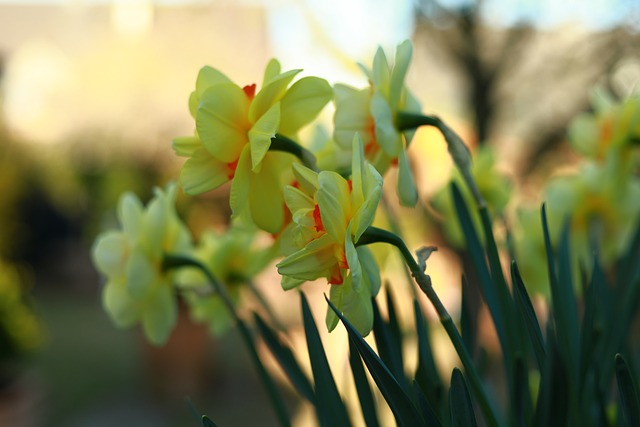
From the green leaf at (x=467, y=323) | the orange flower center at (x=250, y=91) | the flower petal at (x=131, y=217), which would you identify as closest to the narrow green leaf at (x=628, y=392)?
the green leaf at (x=467, y=323)

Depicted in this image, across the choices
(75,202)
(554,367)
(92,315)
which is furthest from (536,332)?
(75,202)

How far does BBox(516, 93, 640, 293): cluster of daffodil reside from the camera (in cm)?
62

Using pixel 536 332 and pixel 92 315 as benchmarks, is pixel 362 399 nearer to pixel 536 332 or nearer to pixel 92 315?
pixel 536 332

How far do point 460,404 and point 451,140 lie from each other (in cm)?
19

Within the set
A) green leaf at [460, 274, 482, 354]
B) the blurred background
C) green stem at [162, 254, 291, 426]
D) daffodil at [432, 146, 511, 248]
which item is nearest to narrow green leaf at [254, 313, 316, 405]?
green stem at [162, 254, 291, 426]

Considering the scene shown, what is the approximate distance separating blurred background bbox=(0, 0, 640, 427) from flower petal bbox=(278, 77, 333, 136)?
1002mm

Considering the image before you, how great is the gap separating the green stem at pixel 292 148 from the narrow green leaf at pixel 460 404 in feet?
0.45

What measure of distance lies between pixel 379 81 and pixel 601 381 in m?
0.26

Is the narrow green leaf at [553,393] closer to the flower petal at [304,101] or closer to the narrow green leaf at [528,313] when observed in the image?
the narrow green leaf at [528,313]

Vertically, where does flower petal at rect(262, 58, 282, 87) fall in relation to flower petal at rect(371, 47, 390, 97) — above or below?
below

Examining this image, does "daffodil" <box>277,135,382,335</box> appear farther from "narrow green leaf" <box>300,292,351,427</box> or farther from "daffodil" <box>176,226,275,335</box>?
"daffodil" <box>176,226,275,335</box>

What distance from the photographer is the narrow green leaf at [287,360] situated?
46 cm

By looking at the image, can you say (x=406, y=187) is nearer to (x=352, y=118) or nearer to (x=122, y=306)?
(x=352, y=118)

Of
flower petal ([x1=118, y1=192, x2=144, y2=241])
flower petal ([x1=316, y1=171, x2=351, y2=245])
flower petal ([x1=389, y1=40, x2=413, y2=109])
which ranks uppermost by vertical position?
flower petal ([x1=389, y1=40, x2=413, y2=109])
